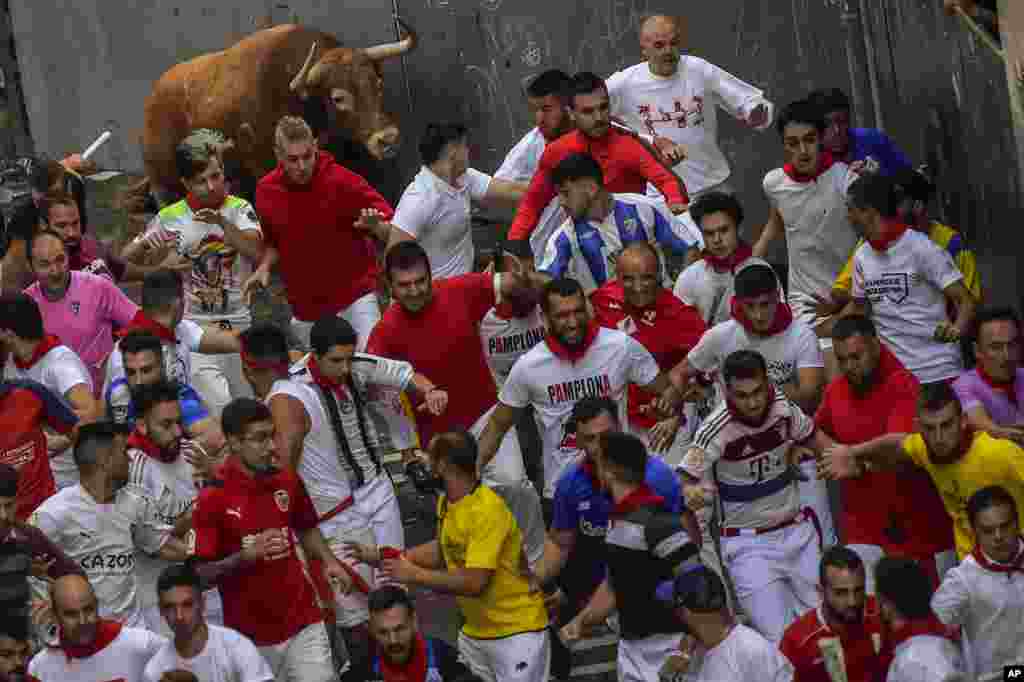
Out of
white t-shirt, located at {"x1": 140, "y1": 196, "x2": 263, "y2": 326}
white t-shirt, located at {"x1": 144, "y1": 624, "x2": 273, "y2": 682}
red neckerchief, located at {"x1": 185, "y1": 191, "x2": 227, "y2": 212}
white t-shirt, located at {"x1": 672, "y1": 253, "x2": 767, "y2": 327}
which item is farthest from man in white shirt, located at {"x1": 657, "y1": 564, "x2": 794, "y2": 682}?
red neckerchief, located at {"x1": 185, "y1": 191, "x2": 227, "y2": 212}

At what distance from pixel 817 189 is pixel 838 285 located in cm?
91

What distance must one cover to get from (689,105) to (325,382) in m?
4.04

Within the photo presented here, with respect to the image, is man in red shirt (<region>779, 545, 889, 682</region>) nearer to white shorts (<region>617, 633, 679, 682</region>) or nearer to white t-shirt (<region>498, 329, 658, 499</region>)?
white shorts (<region>617, 633, 679, 682</region>)

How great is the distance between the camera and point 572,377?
14.1 metres

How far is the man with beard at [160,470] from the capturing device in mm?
13680

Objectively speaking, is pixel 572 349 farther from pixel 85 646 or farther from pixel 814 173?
pixel 85 646

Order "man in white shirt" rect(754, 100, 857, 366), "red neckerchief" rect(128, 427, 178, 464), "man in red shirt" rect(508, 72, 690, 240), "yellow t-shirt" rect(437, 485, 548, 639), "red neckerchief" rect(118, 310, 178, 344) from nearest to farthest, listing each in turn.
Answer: "yellow t-shirt" rect(437, 485, 548, 639) < "red neckerchief" rect(128, 427, 178, 464) < "red neckerchief" rect(118, 310, 178, 344) < "man in white shirt" rect(754, 100, 857, 366) < "man in red shirt" rect(508, 72, 690, 240)

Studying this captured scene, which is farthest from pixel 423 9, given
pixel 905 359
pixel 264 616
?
pixel 264 616

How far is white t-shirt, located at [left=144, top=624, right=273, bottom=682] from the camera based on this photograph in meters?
12.4

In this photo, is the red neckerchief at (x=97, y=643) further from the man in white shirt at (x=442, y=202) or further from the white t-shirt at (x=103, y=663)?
the man in white shirt at (x=442, y=202)

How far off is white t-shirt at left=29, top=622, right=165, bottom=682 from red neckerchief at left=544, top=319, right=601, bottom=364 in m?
2.74

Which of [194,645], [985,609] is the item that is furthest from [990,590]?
[194,645]

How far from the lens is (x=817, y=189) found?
52.6ft

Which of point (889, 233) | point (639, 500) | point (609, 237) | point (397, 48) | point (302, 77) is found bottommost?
point (639, 500)
